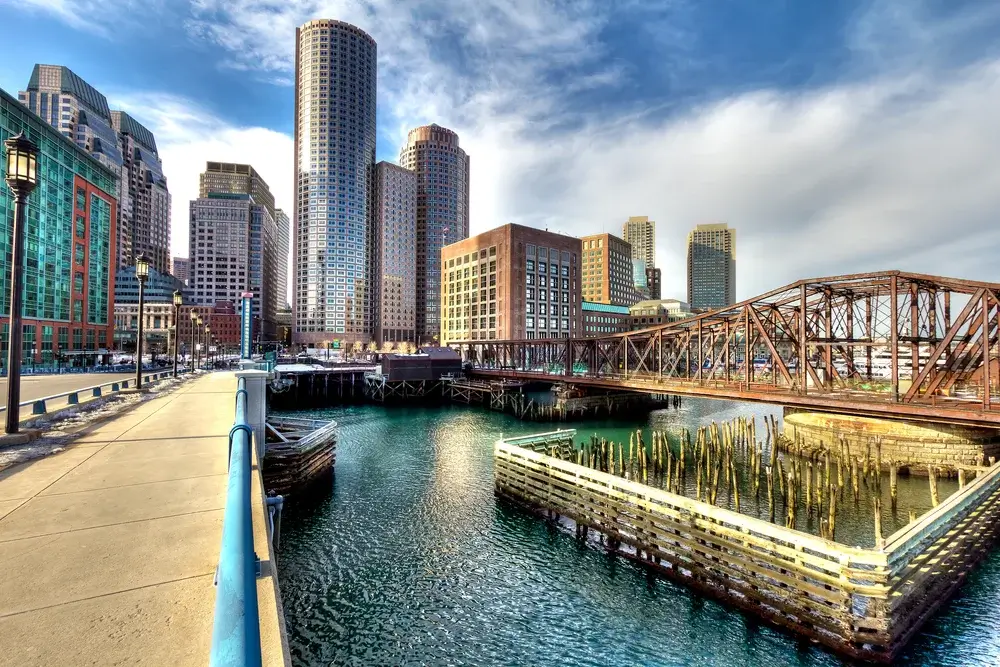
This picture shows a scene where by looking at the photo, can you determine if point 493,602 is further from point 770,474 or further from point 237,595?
point 770,474

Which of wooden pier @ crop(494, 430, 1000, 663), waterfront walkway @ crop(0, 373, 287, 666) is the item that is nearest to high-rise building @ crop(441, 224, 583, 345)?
wooden pier @ crop(494, 430, 1000, 663)

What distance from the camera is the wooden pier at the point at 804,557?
1280 cm

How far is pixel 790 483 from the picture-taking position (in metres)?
20.2

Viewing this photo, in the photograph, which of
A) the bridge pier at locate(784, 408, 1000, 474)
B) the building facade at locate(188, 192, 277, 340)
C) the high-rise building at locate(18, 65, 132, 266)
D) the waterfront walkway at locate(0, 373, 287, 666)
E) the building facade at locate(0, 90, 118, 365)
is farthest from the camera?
the building facade at locate(188, 192, 277, 340)

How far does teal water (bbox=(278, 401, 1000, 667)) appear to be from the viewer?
13.0 metres

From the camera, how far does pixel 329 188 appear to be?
577 feet

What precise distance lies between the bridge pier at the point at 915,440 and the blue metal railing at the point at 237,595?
37.4 meters

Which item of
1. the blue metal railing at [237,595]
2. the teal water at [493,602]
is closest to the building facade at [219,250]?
the teal water at [493,602]

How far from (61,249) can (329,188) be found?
11261 cm

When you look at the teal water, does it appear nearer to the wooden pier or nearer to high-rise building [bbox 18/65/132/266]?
the wooden pier

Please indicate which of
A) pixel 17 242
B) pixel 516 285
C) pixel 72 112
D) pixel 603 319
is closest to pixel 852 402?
pixel 17 242

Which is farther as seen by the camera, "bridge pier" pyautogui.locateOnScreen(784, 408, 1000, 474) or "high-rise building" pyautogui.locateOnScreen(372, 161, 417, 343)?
"high-rise building" pyautogui.locateOnScreen(372, 161, 417, 343)

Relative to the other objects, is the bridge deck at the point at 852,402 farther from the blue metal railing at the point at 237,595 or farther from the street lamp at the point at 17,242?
the street lamp at the point at 17,242

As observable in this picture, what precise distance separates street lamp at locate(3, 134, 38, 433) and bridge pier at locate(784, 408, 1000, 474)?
42.9m
